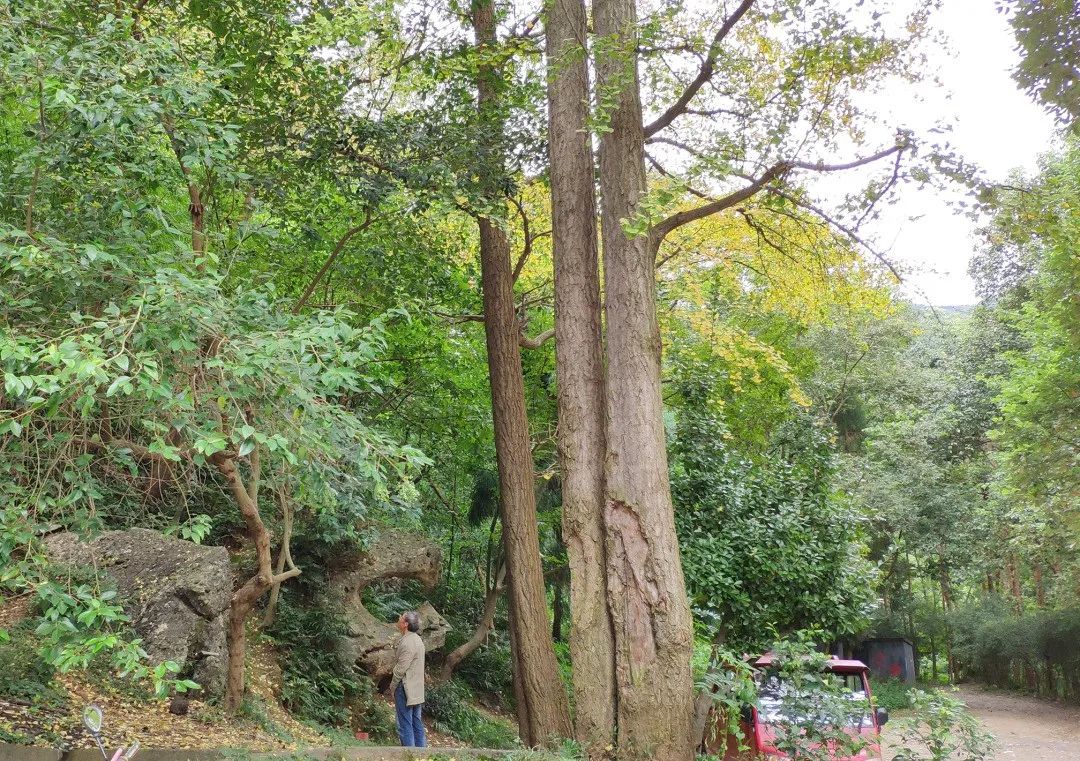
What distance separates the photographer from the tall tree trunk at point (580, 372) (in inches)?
310

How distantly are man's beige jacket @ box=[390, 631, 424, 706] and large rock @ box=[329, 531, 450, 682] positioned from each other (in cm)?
394

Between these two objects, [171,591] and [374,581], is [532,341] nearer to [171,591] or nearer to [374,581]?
[374,581]

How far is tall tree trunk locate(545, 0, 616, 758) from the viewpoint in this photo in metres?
7.88

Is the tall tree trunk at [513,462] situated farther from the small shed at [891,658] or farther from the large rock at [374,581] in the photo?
the small shed at [891,658]

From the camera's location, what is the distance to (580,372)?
28.0ft

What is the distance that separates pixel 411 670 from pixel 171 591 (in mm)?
2762

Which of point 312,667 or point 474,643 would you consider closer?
point 312,667

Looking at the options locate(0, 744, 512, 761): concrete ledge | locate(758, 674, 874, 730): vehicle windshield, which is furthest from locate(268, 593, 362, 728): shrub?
locate(758, 674, 874, 730): vehicle windshield

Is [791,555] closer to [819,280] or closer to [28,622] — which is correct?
[819,280]

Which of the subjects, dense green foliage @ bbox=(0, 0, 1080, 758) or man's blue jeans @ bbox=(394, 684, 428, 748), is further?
man's blue jeans @ bbox=(394, 684, 428, 748)

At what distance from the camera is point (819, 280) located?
11109 millimetres

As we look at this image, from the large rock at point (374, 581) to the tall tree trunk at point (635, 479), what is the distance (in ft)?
23.5

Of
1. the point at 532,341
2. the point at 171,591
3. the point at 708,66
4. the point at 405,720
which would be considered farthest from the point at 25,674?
the point at 708,66

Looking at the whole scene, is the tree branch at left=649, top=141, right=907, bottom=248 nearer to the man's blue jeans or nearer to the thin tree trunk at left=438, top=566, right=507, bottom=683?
the man's blue jeans
